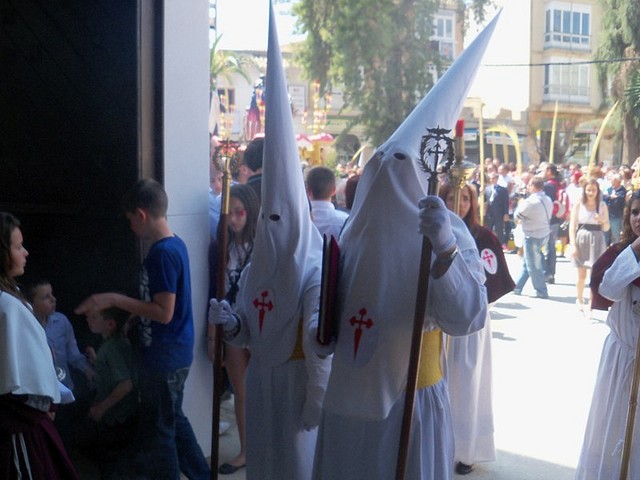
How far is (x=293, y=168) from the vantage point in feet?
12.0

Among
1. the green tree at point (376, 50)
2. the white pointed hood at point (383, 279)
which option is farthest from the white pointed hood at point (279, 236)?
the green tree at point (376, 50)

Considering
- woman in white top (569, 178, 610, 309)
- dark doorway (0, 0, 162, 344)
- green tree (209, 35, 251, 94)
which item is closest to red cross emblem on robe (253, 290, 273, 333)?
dark doorway (0, 0, 162, 344)

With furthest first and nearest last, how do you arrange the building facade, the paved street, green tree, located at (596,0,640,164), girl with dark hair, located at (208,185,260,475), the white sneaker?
1. the building facade
2. green tree, located at (596,0,640,164)
3. the white sneaker
4. the paved street
5. girl with dark hair, located at (208,185,260,475)

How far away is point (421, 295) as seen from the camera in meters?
2.88

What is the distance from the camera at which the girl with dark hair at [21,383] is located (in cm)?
322

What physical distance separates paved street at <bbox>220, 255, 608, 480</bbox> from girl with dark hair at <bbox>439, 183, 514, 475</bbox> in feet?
0.57

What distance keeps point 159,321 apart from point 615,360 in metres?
2.30

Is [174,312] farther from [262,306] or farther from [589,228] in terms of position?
[589,228]

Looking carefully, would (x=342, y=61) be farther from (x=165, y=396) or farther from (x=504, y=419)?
(x=165, y=396)

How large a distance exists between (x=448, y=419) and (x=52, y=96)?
3.29 meters

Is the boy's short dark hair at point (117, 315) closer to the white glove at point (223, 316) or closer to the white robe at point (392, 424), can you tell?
the white glove at point (223, 316)

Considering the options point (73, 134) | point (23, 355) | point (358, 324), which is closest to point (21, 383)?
point (23, 355)

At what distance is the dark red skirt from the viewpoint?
3.33m

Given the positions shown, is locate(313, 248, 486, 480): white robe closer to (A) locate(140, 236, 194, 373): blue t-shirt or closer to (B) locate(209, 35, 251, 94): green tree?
(A) locate(140, 236, 194, 373): blue t-shirt
